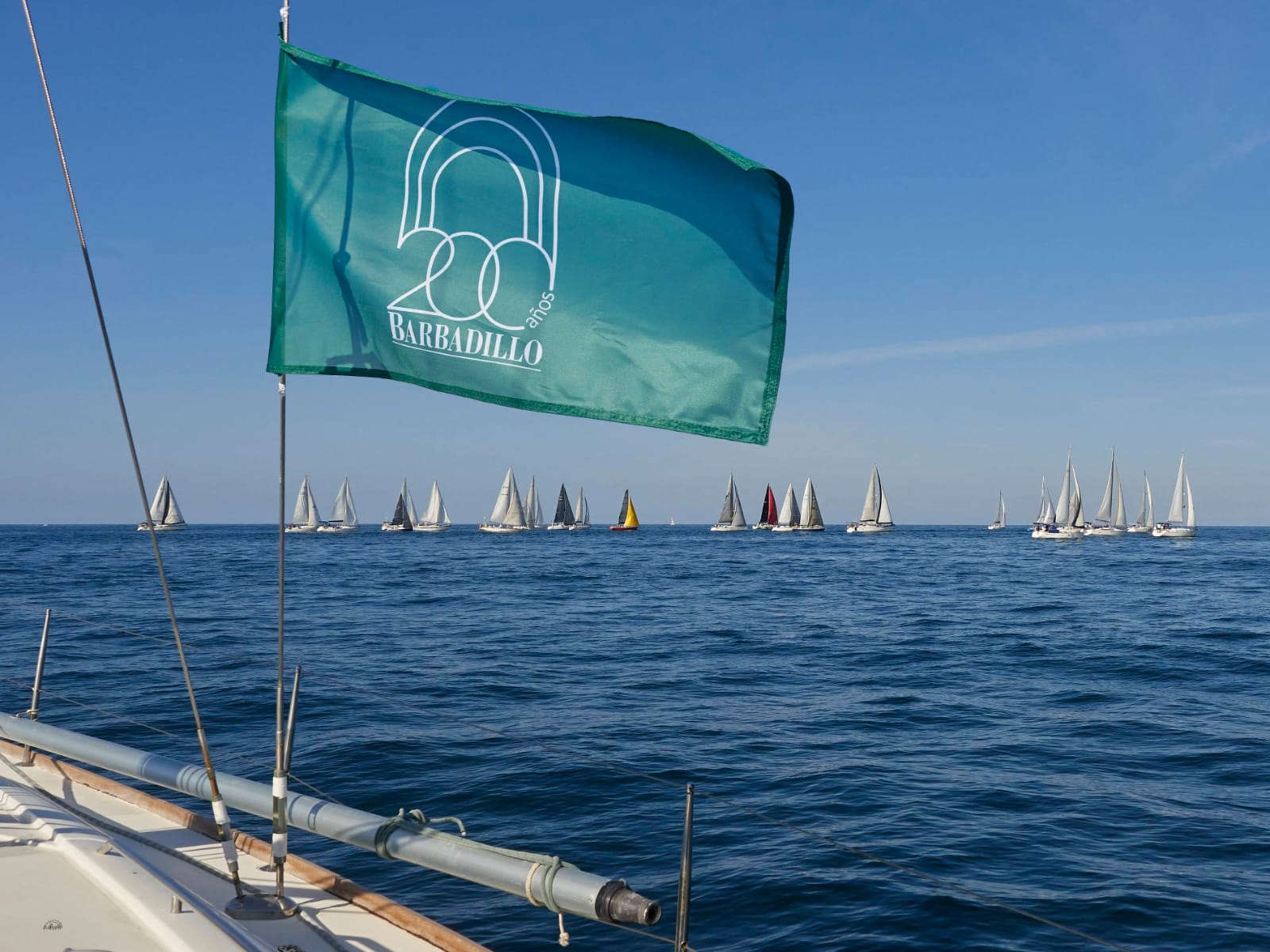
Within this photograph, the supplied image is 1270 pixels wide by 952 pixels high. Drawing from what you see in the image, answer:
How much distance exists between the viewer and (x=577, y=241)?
16.6 ft

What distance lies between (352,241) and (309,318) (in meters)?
0.47

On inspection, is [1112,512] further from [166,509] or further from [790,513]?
[166,509]

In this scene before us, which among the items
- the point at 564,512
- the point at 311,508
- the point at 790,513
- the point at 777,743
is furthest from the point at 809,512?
the point at 777,743

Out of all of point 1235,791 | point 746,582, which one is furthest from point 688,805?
point 746,582

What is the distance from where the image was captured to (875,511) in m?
146

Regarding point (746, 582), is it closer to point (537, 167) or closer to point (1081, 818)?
point (1081, 818)

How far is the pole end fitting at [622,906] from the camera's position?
12.7 feet

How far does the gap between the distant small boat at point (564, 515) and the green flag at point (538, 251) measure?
158 meters

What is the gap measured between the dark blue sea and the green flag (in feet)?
6.25

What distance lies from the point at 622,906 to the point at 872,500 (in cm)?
14612

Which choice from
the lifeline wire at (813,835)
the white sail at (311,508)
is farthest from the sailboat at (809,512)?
the lifeline wire at (813,835)

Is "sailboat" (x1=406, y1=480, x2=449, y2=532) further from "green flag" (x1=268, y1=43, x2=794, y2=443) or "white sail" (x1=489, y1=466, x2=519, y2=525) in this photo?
"green flag" (x1=268, y1=43, x2=794, y2=443)

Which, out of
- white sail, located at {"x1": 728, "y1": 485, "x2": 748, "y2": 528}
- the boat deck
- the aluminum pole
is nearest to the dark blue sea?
the aluminum pole

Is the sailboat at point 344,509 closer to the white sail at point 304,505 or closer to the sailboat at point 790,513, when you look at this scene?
the white sail at point 304,505
